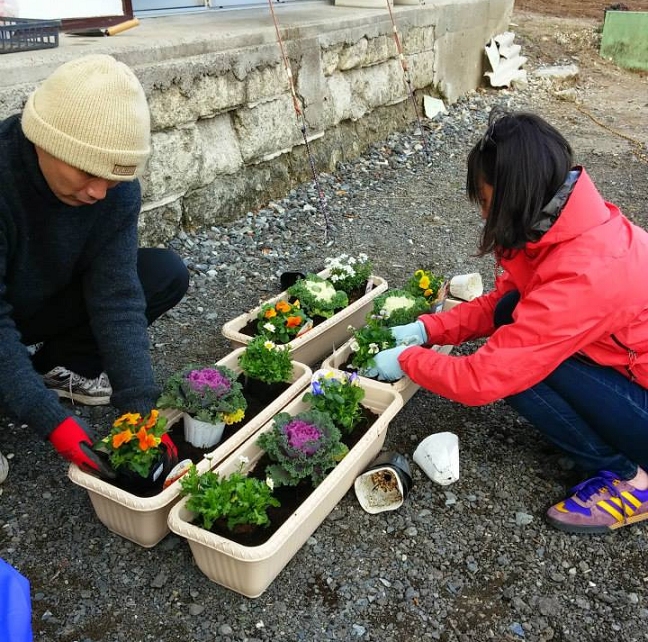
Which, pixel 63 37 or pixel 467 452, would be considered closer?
pixel 467 452

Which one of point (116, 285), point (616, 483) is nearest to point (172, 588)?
point (116, 285)

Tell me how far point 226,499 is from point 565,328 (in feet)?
3.50

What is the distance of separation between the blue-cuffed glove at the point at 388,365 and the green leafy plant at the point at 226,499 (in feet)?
2.52

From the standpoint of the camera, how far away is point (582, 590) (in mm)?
2012

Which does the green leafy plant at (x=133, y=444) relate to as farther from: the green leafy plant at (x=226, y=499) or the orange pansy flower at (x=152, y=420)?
the green leafy plant at (x=226, y=499)

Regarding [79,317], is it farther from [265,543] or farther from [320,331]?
[265,543]

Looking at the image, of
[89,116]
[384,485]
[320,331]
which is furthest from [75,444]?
[320,331]

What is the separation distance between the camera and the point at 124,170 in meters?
1.82

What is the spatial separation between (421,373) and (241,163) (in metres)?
2.61

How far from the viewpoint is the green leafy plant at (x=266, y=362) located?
2469mm

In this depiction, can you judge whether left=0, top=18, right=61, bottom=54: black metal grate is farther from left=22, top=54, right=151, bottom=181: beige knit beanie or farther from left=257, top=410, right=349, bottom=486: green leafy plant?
left=257, top=410, right=349, bottom=486: green leafy plant

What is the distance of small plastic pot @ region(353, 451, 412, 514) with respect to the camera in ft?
7.34

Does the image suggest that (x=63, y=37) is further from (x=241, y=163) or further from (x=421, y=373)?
(x=421, y=373)

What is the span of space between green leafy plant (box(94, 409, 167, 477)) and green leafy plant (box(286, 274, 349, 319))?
1.20 m
